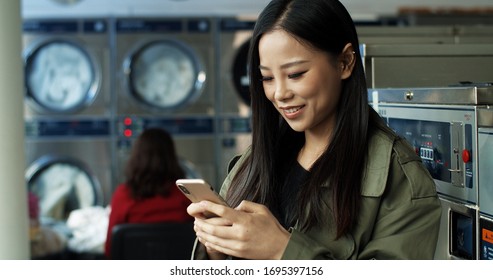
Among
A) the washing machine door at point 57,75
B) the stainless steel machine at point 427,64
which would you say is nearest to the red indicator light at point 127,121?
A: the washing machine door at point 57,75

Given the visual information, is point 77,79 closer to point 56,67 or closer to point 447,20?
point 56,67

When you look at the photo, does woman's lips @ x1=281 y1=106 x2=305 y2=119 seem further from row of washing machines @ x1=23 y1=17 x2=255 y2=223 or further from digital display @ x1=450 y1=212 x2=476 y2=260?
row of washing machines @ x1=23 y1=17 x2=255 y2=223

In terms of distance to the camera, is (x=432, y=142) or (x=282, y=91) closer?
(x=282, y=91)

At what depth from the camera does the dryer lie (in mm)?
5875

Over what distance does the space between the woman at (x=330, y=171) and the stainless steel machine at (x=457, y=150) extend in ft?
1.02

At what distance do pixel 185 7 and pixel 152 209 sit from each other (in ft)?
7.89

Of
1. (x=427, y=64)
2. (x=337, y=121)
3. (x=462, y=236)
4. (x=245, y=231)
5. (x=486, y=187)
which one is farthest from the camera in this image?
(x=427, y=64)

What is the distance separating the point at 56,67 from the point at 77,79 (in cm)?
20

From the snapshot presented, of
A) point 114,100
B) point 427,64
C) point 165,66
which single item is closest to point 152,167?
point 427,64

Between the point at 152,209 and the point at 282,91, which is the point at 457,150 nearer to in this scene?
the point at 282,91

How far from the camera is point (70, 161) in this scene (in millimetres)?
5891

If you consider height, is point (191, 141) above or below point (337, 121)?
below

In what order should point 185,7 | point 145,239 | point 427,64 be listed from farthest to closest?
point 185,7 → point 145,239 → point 427,64

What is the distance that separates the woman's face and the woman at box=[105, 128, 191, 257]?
2536 millimetres
